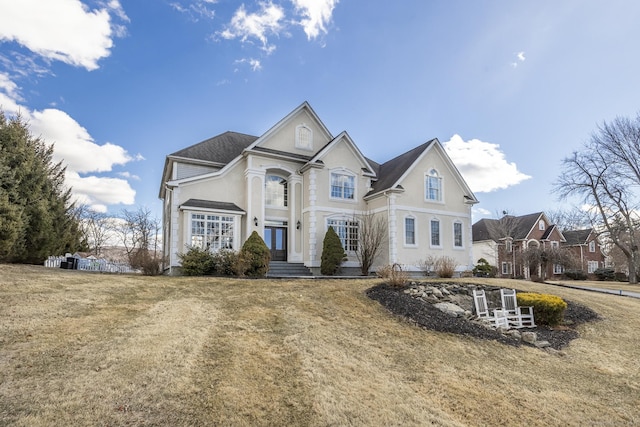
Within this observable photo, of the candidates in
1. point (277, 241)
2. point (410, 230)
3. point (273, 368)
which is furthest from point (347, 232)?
point (273, 368)

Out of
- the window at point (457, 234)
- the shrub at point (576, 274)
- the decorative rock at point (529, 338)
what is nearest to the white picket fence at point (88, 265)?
the window at point (457, 234)

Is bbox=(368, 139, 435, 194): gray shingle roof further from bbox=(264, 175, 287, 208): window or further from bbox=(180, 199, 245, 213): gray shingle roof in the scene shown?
bbox=(180, 199, 245, 213): gray shingle roof

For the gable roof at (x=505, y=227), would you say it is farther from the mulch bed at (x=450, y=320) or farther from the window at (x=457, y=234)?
the mulch bed at (x=450, y=320)

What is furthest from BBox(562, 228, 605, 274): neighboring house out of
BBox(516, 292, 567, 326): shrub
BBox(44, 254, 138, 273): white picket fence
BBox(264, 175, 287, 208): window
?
BBox(44, 254, 138, 273): white picket fence

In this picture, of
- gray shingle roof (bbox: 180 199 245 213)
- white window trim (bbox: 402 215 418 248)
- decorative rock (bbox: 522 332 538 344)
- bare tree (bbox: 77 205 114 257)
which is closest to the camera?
decorative rock (bbox: 522 332 538 344)

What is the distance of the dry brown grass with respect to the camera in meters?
4.49

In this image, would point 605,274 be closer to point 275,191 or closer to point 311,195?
point 311,195

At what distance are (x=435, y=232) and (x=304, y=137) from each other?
371 inches

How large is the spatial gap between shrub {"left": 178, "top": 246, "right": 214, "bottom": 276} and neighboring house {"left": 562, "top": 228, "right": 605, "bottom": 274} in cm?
4486

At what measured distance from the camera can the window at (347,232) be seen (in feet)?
65.7

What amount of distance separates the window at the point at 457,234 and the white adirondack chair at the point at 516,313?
10356mm

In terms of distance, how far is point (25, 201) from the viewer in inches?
632

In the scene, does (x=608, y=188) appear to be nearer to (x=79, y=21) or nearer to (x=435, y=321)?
(x=435, y=321)

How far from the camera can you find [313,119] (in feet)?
70.5
